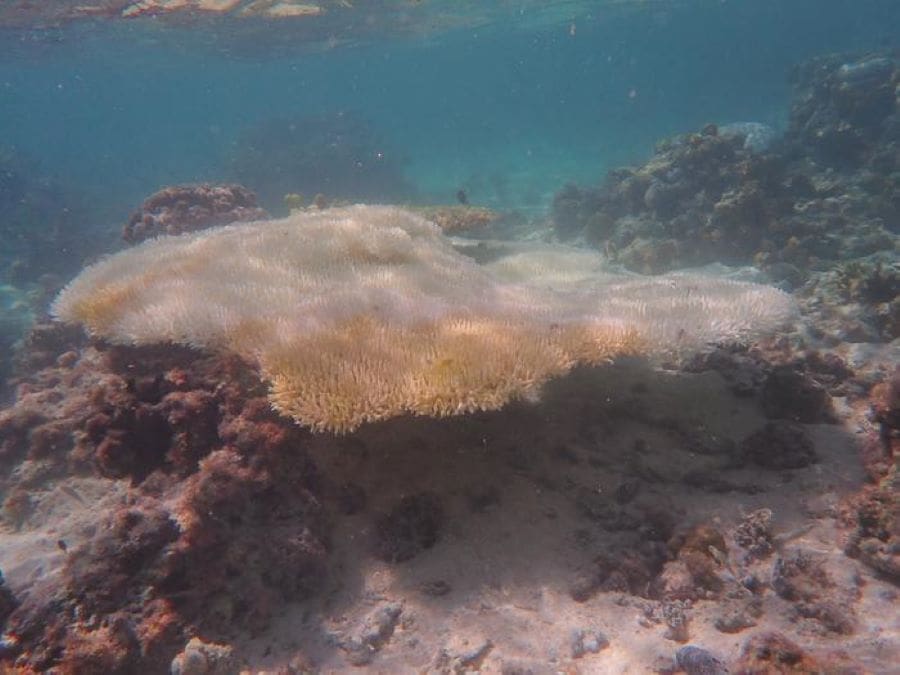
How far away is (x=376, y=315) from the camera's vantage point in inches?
184

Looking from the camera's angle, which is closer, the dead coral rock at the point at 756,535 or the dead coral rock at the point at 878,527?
the dead coral rock at the point at 878,527

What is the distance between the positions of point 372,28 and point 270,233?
3649 cm

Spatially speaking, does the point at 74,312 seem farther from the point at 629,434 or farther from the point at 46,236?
the point at 46,236

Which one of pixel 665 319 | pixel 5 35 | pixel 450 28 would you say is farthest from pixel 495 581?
pixel 450 28

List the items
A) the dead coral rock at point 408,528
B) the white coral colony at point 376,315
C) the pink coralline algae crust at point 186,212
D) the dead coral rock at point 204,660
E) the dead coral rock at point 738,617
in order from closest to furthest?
1. the dead coral rock at point 204,660
2. the dead coral rock at point 738,617
3. the white coral colony at point 376,315
4. the dead coral rock at point 408,528
5. the pink coralline algae crust at point 186,212

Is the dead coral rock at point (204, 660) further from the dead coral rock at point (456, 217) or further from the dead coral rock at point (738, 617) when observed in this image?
the dead coral rock at point (456, 217)

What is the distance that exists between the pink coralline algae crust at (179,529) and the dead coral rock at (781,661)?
2.63 m

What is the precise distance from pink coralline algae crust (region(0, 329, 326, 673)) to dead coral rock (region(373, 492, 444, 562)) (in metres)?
0.45

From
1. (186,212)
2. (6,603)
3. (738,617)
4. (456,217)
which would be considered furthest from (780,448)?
(186,212)

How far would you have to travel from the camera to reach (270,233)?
6766 millimetres

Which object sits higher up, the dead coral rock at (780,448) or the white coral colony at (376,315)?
the white coral colony at (376,315)

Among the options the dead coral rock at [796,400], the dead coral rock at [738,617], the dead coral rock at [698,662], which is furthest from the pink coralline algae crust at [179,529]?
the dead coral rock at [796,400]

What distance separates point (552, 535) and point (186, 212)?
10.7 m

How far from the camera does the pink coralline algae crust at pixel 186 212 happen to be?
11.5 metres
